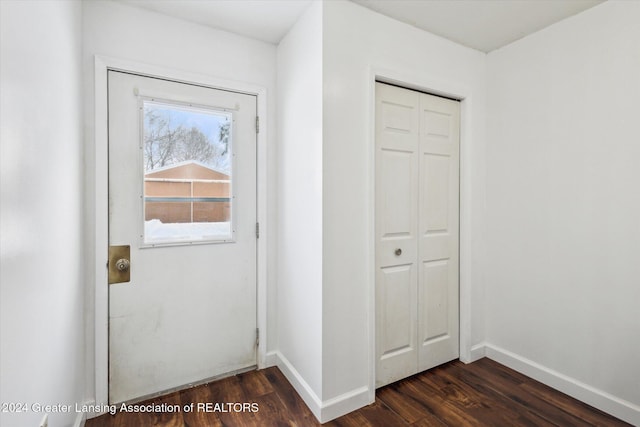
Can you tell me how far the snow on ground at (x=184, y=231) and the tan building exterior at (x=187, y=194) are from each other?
28 millimetres

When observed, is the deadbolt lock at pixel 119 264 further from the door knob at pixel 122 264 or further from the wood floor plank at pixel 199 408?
the wood floor plank at pixel 199 408

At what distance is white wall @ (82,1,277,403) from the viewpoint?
1807 millimetres

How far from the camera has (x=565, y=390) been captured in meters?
2.04

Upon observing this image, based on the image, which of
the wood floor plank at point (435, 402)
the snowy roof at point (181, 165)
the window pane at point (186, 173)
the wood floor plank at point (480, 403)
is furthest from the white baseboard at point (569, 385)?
the snowy roof at point (181, 165)

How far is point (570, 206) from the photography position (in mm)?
2035

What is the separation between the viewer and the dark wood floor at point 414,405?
1.78 m

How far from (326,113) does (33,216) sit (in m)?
1.39

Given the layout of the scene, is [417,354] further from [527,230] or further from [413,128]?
[413,128]

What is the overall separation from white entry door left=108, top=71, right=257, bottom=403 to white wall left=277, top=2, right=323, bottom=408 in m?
0.23

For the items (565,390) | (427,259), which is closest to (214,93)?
(427,259)

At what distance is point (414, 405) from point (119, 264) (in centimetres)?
200

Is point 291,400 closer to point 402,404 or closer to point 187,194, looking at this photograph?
point 402,404

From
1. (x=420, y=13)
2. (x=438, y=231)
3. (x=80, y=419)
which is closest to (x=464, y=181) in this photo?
(x=438, y=231)

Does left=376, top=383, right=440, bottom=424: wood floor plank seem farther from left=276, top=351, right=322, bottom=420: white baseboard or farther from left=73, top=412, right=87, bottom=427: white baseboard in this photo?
left=73, top=412, right=87, bottom=427: white baseboard
